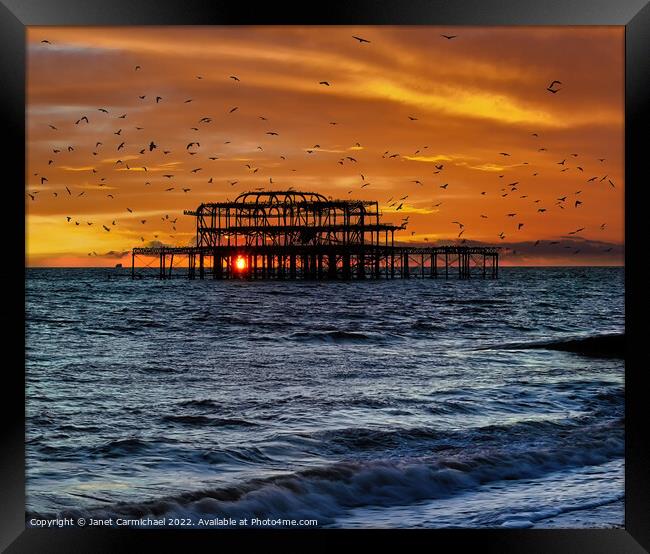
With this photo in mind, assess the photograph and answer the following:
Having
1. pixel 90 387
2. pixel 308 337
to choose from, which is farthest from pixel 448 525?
pixel 308 337

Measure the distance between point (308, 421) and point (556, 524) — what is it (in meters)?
3.92

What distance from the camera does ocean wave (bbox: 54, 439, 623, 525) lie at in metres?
5.98

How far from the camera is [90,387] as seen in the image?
12.2m

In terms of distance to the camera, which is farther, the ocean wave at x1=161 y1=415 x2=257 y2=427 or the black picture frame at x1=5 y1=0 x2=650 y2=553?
the ocean wave at x1=161 y1=415 x2=257 y2=427

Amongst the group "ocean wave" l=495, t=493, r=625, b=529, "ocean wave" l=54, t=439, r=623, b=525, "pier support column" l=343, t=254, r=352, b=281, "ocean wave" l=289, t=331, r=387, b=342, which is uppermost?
"pier support column" l=343, t=254, r=352, b=281

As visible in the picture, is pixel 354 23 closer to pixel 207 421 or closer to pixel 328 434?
pixel 328 434

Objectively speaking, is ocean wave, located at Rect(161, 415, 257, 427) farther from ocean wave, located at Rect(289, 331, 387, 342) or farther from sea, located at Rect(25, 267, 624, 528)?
ocean wave, located at Rect(289, 331, 387, 342)

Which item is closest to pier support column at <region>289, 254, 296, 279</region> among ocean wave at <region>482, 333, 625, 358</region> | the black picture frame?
ocean wave at <region>482, 333, 625, 358</region>

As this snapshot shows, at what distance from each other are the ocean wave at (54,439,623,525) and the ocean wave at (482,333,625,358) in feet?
29.6

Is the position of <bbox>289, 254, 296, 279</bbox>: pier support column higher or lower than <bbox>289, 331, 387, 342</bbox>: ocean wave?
higher

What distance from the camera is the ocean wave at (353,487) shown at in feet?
19.6

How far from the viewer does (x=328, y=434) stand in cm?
811
